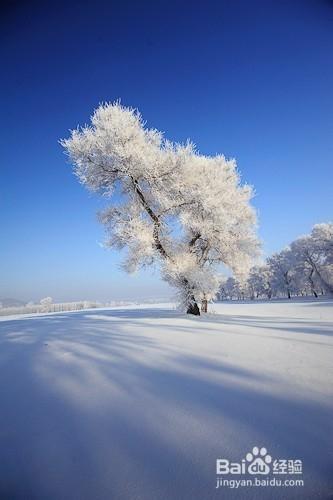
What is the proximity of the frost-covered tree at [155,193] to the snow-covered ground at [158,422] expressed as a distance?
834cm

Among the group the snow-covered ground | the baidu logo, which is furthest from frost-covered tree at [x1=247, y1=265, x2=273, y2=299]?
the baidu logo

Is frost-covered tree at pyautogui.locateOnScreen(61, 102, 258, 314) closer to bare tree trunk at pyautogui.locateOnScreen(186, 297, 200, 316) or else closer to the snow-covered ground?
bare tree trunk at pyautogui.locateOnScreen(186, 297, 200, 316)

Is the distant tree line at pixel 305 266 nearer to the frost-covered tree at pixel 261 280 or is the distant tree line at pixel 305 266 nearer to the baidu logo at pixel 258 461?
the frost-covered tree at pixel 261 280

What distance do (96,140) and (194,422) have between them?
12.5 metres

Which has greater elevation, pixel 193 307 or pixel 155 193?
pixel 155 193

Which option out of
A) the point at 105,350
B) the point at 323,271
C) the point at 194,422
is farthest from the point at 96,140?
the point at 323,271

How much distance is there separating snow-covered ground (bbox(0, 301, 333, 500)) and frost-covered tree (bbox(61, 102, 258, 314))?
8.34 meters

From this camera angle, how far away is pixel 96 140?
12.4m

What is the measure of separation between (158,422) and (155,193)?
454 inches

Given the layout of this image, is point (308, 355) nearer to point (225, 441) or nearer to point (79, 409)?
point (225, 441)

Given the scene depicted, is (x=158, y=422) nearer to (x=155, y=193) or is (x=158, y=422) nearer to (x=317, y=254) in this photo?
(x=155, y=193)

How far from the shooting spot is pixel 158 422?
2.46m

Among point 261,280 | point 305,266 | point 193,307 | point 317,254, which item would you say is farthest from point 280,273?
point 193,307

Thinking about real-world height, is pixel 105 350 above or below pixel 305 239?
below
